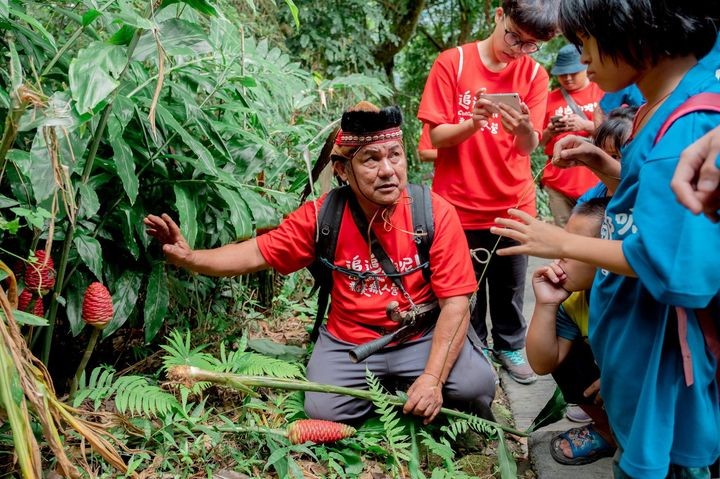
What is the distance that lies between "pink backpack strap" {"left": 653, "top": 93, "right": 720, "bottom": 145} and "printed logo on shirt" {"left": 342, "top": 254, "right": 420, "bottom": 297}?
148 centimetres

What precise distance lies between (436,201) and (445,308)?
49cm

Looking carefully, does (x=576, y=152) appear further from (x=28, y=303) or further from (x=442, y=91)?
(x=28, y=303)

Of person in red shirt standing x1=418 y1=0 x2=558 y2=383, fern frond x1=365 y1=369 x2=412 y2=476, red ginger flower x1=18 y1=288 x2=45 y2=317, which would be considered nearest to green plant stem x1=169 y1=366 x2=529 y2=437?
fern frond x1=365 y1=369 x2=412 y2=476

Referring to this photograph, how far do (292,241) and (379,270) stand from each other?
405mm

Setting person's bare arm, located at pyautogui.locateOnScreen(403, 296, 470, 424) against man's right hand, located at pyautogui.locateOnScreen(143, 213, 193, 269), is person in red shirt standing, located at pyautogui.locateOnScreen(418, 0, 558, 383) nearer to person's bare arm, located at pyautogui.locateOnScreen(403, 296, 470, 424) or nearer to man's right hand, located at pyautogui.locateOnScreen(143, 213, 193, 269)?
person's bare arm, located at pyautogui.locateOnScreen(403, 296, 470, 424)

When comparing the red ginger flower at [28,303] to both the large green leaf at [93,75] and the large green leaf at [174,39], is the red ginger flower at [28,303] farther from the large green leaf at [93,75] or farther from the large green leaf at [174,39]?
the large green leaf at [174,39]

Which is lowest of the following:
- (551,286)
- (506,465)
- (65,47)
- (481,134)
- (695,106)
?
(506,465)

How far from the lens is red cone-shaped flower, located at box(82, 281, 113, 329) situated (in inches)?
82.4

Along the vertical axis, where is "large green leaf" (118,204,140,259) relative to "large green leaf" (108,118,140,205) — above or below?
below

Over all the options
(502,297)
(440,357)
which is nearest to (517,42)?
(502,297)

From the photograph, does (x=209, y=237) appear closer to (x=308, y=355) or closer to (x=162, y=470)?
(x=308, y=355)

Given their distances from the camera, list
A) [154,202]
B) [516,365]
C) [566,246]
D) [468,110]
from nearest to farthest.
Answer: [566,246], [154,202], [468,110], [516,365]

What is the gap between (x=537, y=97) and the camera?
3.28 metres

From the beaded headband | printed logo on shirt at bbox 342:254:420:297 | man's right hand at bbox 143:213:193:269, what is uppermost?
the beaded headband
